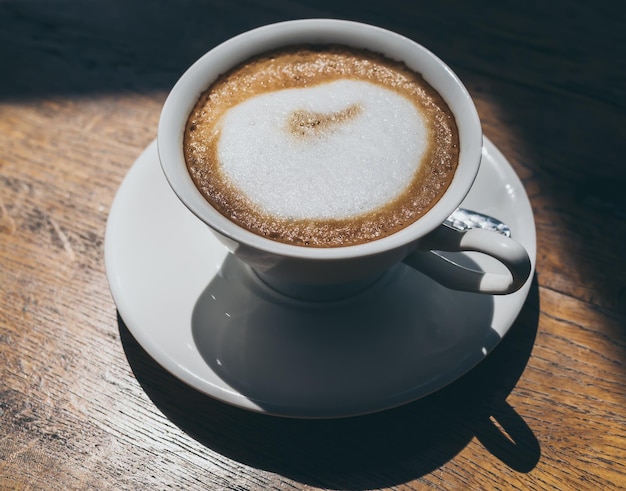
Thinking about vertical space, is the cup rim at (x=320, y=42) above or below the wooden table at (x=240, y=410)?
above

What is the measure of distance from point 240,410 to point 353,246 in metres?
0.31

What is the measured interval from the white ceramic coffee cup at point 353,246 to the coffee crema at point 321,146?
0.02 metres

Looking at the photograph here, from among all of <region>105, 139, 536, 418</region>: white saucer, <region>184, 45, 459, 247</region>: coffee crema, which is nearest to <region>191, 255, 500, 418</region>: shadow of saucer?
<region>105, 139, 536, 418</region>: white saucer

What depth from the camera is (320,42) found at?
104 cm

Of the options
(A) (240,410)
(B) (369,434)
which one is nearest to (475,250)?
(B) (369,434)

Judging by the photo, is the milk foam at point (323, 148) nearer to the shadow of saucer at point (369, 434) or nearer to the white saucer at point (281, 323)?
the white saucer at point (281, 323)

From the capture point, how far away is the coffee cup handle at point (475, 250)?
2.58ft

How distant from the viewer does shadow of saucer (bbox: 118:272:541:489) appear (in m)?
0.85

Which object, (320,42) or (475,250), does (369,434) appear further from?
(320,42)

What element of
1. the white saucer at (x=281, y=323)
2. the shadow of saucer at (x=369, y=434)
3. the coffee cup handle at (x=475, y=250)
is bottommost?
the shadow of saucer at (x=369, y=434)

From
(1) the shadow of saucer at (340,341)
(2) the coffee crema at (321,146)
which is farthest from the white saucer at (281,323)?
(2) the coffee crema at (321,146)

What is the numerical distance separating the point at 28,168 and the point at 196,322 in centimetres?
54

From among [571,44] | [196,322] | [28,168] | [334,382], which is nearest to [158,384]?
[196,322]

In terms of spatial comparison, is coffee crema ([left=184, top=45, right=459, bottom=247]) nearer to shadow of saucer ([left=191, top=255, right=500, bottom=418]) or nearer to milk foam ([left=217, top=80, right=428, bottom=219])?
milk foam ([left=217, top=80, right=428, bottom=219])
